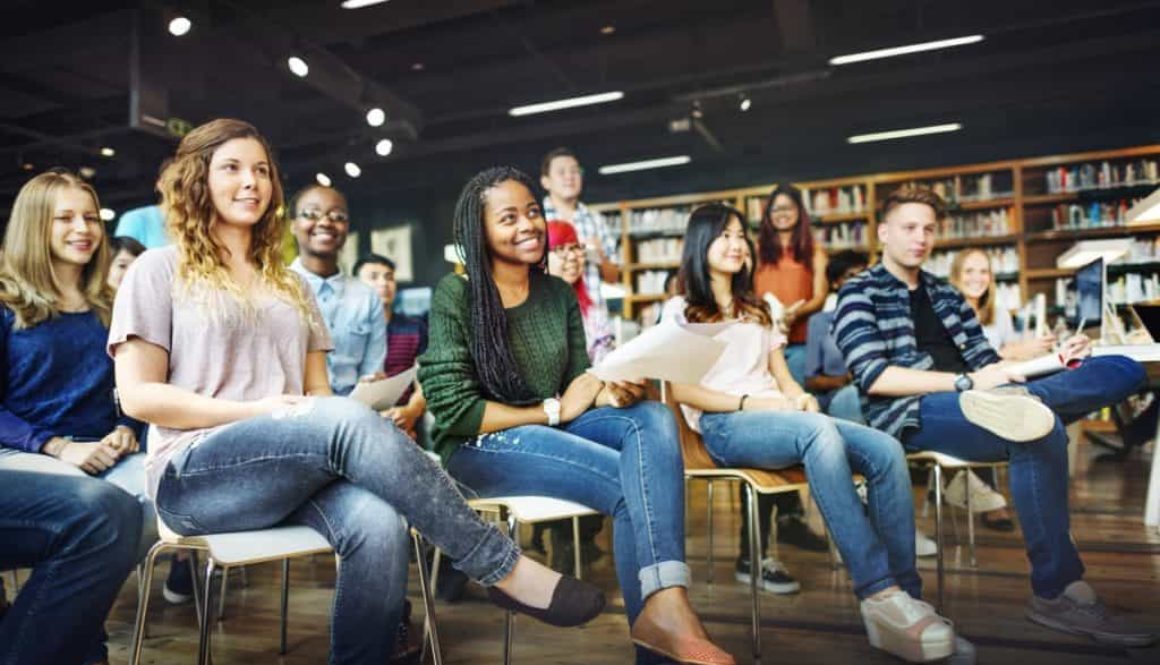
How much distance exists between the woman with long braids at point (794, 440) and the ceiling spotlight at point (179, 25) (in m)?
4.08

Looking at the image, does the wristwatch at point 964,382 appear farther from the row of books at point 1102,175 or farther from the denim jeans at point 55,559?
the row of books at point 1102,175

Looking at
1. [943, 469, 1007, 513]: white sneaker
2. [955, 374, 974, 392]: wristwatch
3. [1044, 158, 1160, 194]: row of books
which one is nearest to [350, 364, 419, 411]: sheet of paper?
[955, 374, 974, 392]: wristwatch

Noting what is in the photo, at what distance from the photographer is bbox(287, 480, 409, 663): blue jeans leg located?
136 centimetres

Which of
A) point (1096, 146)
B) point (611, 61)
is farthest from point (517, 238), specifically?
point (1096, 146)

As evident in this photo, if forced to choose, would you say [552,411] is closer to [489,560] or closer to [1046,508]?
[489,560]

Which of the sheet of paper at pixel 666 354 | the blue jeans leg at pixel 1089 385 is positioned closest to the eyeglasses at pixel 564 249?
the sheet of paper at pixel 666 354

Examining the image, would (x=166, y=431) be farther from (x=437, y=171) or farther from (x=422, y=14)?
(x=437, y=171)

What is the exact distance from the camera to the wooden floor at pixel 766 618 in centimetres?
190

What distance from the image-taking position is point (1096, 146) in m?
7.73

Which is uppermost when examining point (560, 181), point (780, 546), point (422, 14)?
point (422, 14)

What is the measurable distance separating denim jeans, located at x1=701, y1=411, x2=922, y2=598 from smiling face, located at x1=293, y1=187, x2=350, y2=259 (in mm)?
1454

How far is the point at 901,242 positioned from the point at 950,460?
0.64 m

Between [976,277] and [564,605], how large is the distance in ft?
9.80

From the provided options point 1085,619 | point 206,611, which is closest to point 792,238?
point 1085,619
